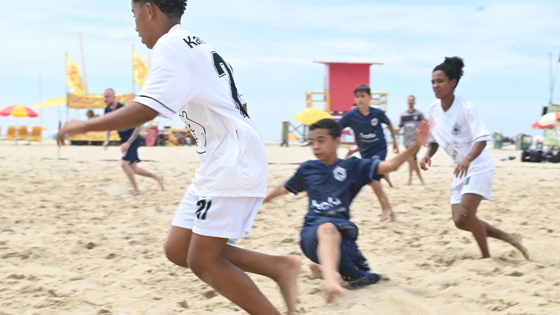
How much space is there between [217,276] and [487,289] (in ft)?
6.66

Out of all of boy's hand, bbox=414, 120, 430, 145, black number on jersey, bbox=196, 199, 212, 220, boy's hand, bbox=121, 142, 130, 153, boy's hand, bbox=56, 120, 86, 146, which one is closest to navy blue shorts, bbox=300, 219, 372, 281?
boy's hand, bbox=414, 120, 430, 145

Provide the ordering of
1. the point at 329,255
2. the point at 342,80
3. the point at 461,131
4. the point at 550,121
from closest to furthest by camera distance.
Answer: the point at 329,255
the point at 461,131
the point at 550,121
the point at 342,80

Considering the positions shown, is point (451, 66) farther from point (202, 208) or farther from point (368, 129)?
point (202, 208)

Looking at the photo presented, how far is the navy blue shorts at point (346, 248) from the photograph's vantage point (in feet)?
11.8

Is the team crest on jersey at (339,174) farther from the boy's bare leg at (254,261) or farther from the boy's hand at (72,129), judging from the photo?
the boy's hand at (72,129)

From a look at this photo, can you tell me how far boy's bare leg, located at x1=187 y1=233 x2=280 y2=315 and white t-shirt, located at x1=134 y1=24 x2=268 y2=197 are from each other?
25 cm

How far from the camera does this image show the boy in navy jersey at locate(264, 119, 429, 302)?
11.8 feet

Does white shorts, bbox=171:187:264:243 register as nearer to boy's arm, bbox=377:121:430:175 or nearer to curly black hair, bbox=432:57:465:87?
boy's arm, bbox=377:121:430:175

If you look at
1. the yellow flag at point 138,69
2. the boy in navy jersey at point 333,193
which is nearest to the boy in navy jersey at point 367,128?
the boy in navy jersey at point 333,193

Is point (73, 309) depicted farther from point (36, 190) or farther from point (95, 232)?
point (36, 190)

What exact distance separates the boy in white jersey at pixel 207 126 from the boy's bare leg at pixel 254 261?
17 cm

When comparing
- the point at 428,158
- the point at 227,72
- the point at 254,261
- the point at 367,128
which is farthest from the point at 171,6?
the point at 367,128

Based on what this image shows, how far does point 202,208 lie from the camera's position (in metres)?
2.46

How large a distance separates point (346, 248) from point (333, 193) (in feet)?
1.26
